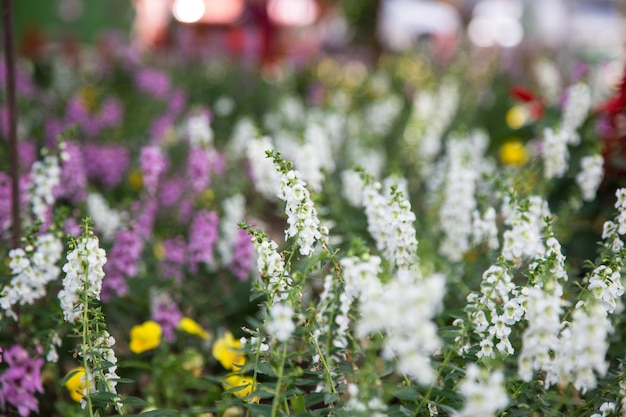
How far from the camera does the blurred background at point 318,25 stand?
873 centimetres

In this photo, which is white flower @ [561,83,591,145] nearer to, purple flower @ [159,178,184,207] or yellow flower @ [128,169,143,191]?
purple flower @ [159,178,184,207]

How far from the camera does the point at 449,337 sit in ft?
6.56

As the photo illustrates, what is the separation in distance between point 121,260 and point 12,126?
66 centimetres

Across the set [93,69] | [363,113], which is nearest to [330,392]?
[363,113]

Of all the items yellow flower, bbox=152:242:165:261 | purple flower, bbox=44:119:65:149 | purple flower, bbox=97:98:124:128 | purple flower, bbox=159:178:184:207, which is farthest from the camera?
purple flower, bbox=97:98:124:128

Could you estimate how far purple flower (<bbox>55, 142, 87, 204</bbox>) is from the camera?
9.62ft

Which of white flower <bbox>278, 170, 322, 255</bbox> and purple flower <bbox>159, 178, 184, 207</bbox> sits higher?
purple flower <bbox>159, 178, 184, 207</bbox>

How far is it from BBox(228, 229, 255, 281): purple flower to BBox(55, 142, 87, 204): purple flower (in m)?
0.75

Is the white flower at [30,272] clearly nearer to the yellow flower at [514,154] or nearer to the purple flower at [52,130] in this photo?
the purple flower at [52,130]

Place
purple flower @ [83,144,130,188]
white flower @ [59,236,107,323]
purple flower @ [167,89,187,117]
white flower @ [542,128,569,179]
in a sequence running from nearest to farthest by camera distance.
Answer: white flower @ [59,236,107,323] < white flower @ [542,128,569,179] < purple flower @ [83,144,130,188] < purple flower @ [167,89,187,117]

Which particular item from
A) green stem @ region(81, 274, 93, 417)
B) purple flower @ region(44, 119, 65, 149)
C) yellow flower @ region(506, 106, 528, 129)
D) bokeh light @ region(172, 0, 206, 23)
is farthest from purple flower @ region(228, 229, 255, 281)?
bokeh light @ region(172, 0, 206, 23)

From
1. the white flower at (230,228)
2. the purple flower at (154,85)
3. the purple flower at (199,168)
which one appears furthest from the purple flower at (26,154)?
the purple flower at (154,85)

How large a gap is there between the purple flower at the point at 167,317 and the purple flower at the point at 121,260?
0.18m

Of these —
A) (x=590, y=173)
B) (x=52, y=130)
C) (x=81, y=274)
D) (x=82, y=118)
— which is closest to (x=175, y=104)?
(x=82, y=118)
